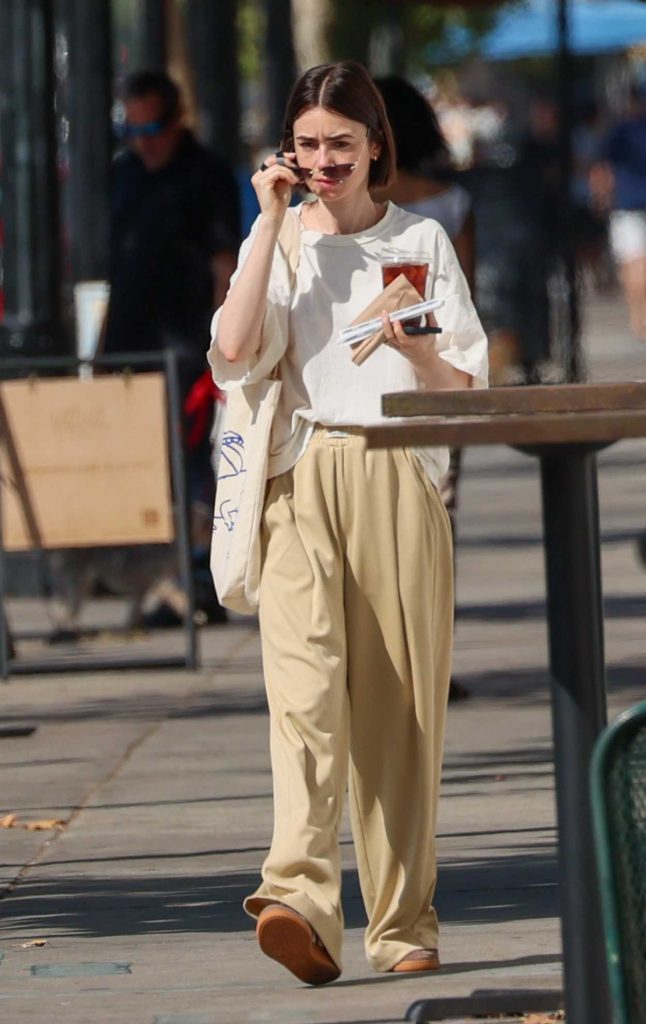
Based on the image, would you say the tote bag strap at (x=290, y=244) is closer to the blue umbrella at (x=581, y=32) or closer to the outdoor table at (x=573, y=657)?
the outdoor table at (x=573, y=657)

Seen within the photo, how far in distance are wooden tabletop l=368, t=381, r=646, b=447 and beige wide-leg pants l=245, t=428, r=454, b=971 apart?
0.86 metres

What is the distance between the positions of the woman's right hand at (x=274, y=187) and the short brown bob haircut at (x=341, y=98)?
175 millimetres

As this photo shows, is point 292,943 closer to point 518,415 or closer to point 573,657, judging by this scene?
point 573,657

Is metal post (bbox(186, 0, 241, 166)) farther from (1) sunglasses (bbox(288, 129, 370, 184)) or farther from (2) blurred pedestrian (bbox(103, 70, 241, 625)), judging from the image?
(1) sunglasses (bbox(288, 129, 370, 184))

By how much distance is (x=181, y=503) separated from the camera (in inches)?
360

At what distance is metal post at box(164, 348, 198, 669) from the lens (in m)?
8.98

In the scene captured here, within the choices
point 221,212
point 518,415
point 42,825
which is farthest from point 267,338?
point 221,212

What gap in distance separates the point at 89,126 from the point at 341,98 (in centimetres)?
745

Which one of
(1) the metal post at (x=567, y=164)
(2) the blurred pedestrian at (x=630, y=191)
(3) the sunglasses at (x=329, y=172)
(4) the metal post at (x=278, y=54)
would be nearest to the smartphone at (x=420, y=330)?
(3) the sunglasses at (x=329, y=172)

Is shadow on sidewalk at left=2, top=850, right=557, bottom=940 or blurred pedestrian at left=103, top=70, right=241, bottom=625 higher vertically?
blurred pedestrian at left=103, top=70, right=241, bottom=625

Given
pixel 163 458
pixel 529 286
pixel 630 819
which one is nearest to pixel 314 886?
pixel 630 819

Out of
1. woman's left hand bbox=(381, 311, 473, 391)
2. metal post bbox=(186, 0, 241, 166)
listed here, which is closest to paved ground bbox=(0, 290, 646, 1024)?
woman's left hand bbox=(381, 311, 473, 391)

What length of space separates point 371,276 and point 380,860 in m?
1.15

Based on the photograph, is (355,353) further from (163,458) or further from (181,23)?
(181,23)
